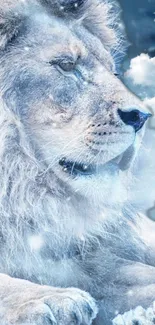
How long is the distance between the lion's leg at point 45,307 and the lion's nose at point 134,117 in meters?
0.39

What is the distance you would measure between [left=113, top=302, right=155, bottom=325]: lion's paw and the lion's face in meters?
0.31

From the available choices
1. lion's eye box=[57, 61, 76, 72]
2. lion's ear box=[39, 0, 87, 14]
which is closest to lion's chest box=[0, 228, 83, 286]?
lion's eye box=[57, 61, 76, 72]

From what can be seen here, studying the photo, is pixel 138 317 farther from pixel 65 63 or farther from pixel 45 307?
pixel 65 63

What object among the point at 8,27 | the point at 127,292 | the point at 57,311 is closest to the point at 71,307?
the point at 57,311

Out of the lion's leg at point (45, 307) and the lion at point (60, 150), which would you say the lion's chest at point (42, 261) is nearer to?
the lion at point (60, 150)

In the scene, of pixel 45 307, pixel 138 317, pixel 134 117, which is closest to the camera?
pixel 45 307

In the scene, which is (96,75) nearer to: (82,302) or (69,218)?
(69,218)

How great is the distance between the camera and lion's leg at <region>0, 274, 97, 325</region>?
104 cm

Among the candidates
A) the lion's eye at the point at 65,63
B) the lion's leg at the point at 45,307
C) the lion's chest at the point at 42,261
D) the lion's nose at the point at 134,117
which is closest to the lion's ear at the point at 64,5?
Result: the lion's eye at the point at 65,63

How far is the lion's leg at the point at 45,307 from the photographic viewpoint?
104cm

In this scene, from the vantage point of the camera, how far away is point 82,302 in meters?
1.09

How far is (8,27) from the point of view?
136cm

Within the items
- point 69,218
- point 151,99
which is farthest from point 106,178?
point 151,99

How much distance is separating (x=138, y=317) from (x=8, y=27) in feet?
2.10
